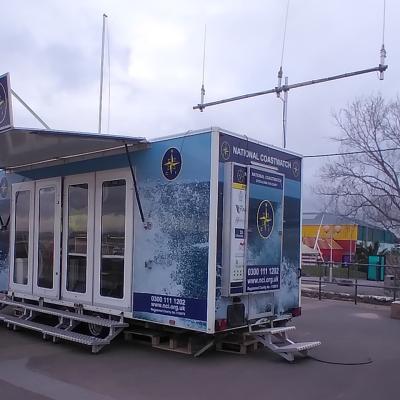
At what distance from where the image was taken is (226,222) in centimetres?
736

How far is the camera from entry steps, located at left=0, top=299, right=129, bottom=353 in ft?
25.7

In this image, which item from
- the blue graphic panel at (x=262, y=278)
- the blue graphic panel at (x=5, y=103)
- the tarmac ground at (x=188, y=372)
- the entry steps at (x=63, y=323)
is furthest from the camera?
the entry steps at (x=63, y=323)

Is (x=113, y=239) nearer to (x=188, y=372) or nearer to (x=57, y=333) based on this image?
(x=57, y=333)

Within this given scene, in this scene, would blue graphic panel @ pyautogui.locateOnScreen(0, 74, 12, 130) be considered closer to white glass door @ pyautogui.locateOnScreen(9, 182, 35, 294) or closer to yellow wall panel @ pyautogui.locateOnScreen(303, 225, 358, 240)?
white glass door @ pyautogui.locateOnScreen(9, 182, 35, 294)

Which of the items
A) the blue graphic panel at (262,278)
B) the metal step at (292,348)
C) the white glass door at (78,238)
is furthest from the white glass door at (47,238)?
the metal step at (292,348)

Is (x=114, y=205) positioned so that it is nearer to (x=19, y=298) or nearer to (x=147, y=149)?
(x=147, y=149)

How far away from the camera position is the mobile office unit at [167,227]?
7312 millimetres

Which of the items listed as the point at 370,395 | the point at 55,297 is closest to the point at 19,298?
the point at 55,297

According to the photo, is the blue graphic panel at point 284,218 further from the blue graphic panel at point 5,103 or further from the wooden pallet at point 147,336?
the blue graphic panel at point 5,103

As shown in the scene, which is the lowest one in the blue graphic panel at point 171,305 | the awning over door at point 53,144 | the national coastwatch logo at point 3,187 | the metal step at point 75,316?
the metal step at point 75,316

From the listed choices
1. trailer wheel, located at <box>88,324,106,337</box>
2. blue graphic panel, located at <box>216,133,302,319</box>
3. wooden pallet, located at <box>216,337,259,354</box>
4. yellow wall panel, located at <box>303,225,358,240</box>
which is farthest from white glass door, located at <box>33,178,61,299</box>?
yellow wall panel, located at <box>303,225,358,240</box>

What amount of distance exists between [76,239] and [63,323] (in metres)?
1.38

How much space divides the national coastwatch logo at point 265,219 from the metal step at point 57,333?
106 inches

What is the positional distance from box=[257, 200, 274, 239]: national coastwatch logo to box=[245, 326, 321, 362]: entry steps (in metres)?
1.35
